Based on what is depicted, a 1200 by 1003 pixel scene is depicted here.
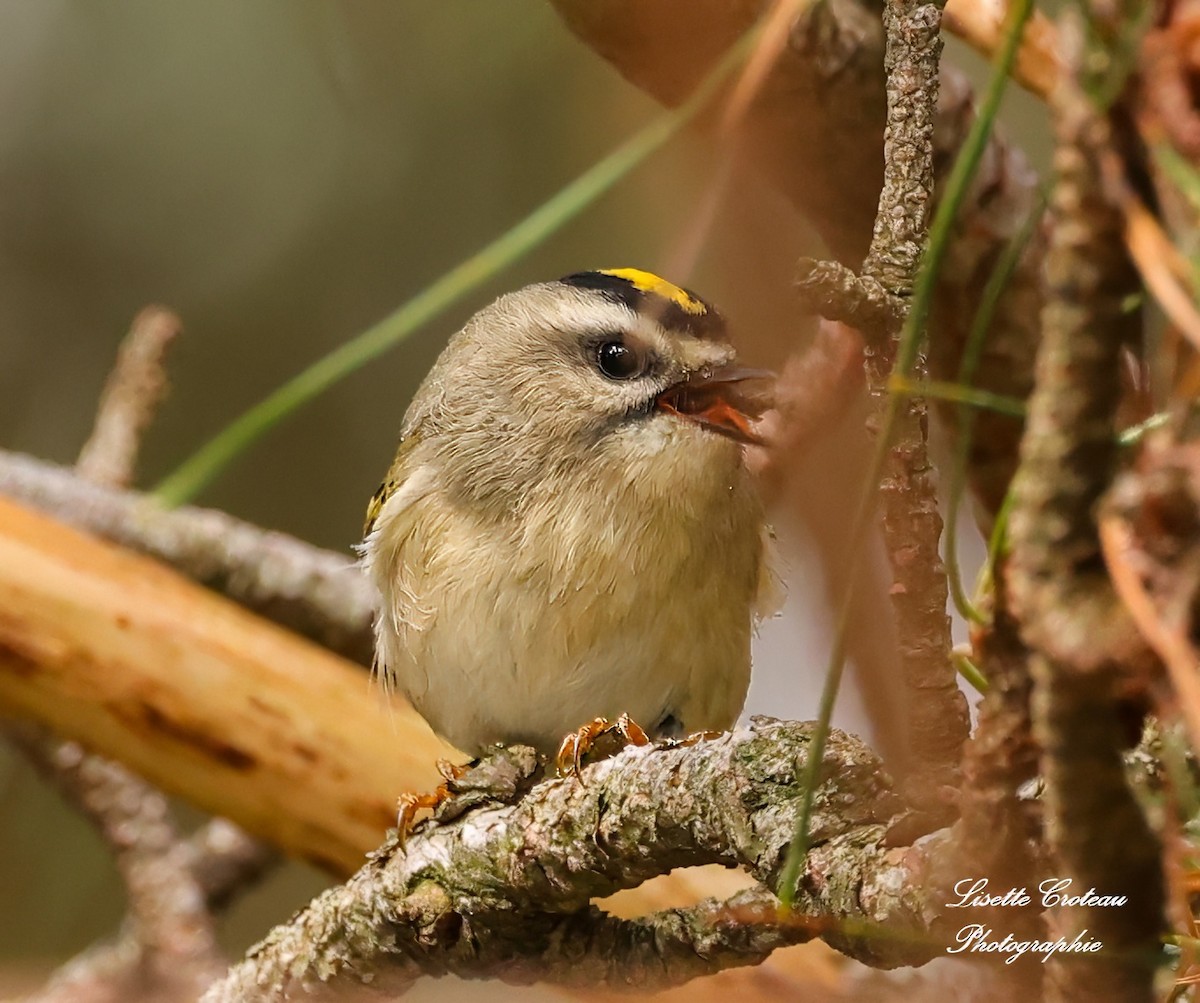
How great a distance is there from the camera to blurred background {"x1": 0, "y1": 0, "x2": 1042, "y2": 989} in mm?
2023

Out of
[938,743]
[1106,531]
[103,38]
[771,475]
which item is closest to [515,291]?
[771,475]

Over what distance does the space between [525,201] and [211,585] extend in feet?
2.20

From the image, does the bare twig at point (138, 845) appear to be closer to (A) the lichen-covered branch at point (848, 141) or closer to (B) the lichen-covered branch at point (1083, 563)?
(A) the lichen-covered branch at point (848, 141)

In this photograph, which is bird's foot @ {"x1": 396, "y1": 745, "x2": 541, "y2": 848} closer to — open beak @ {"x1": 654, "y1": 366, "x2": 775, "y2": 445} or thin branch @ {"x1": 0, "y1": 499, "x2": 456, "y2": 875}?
open beak @ {"x1": 654, "y1": 366, "x2": 775, "y2": 445}

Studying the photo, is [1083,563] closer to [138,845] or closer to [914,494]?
[914,494]

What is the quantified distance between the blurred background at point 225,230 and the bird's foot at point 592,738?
3.14 ft

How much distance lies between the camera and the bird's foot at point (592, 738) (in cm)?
91

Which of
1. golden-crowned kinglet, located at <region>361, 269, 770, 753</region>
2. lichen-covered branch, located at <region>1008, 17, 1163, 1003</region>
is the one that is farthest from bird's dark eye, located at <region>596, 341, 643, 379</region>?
lichen-covered branch, located at <region>1008, 17, 1163, 1003</region>

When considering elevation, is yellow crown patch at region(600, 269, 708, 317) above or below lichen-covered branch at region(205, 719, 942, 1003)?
above

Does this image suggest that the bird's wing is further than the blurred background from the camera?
No

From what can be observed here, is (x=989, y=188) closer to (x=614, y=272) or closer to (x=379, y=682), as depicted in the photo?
(x=614, y=272)

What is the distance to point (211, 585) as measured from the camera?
1572 mm

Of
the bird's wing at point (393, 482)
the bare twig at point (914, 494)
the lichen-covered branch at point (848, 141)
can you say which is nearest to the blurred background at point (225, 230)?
the bird's wing at point (393, 482)

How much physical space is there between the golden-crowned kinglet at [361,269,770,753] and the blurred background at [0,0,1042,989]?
0.70 m
